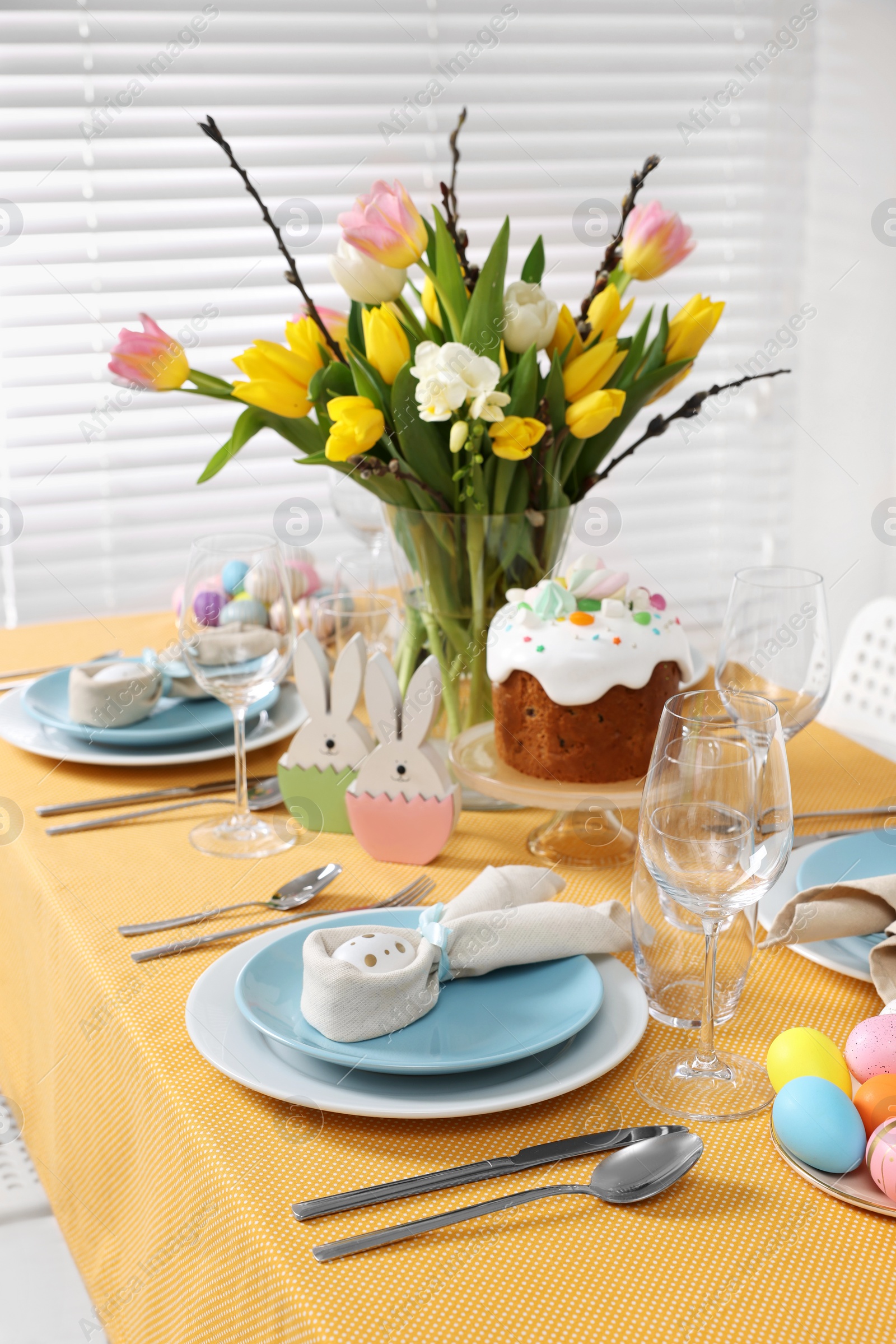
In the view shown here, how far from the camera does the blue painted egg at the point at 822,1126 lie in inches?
23.3

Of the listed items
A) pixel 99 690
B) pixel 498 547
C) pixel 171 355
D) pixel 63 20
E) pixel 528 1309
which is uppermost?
pixel 63 20

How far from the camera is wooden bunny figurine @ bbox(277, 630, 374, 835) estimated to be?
1.05 m

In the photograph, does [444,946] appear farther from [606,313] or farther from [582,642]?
[606,313]

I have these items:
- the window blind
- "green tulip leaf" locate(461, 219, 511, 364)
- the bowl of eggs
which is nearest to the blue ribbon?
the bowl of eggs

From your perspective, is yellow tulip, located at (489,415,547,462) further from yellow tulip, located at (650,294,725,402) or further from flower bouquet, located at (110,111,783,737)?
yellow tulip, located at (650,294,725,402)

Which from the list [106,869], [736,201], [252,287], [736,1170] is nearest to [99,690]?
[106,869]

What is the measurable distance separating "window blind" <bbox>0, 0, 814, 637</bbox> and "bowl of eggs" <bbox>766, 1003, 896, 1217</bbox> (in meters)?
1.71

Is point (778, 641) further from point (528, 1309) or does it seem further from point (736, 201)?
point (736, 201)

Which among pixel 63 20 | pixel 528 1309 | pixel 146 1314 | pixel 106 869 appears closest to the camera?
pixel 528 1309

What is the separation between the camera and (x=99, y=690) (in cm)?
119

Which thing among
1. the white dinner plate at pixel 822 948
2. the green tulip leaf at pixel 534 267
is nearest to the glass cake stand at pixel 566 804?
the white dinner plate at pixel 822 948

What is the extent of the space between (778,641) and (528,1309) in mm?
612

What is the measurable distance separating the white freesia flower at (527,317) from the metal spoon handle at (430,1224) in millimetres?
736

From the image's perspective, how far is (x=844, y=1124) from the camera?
1.94 feet
